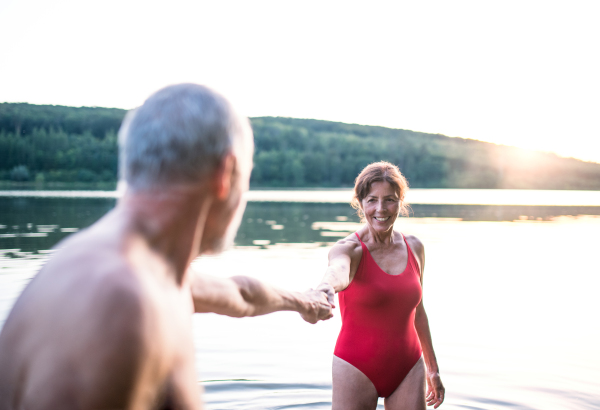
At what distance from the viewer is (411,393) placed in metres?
3.63

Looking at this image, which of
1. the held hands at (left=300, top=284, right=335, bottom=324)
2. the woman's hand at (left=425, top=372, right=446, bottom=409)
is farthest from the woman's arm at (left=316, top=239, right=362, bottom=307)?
the woman's hand at (left=425, top=372, right=446, bottom=409)

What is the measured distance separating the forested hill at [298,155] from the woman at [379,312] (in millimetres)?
113758

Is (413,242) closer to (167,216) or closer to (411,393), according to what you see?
(411,393)

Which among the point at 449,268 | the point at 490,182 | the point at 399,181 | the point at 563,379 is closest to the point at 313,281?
the point at 449,268

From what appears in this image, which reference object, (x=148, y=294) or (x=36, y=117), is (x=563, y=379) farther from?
(x=36, y=117)

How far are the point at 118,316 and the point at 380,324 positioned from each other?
2.86 metres

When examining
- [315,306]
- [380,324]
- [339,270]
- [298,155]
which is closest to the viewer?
[315,306]

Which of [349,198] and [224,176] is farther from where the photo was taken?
[349,198]

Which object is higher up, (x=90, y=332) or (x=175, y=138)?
(x=175, y=138)

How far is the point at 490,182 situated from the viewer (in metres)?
134

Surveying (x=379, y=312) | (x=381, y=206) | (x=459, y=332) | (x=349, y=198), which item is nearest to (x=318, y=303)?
(x=379, y=312)

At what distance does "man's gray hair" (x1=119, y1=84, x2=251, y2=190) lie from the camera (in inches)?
49.3

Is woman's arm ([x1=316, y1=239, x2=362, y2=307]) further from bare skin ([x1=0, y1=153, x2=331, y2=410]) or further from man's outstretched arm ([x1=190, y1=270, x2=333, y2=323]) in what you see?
bare skin ([x1=0, y1=153, x2=331, y2=410])

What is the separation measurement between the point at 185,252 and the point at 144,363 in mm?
336
